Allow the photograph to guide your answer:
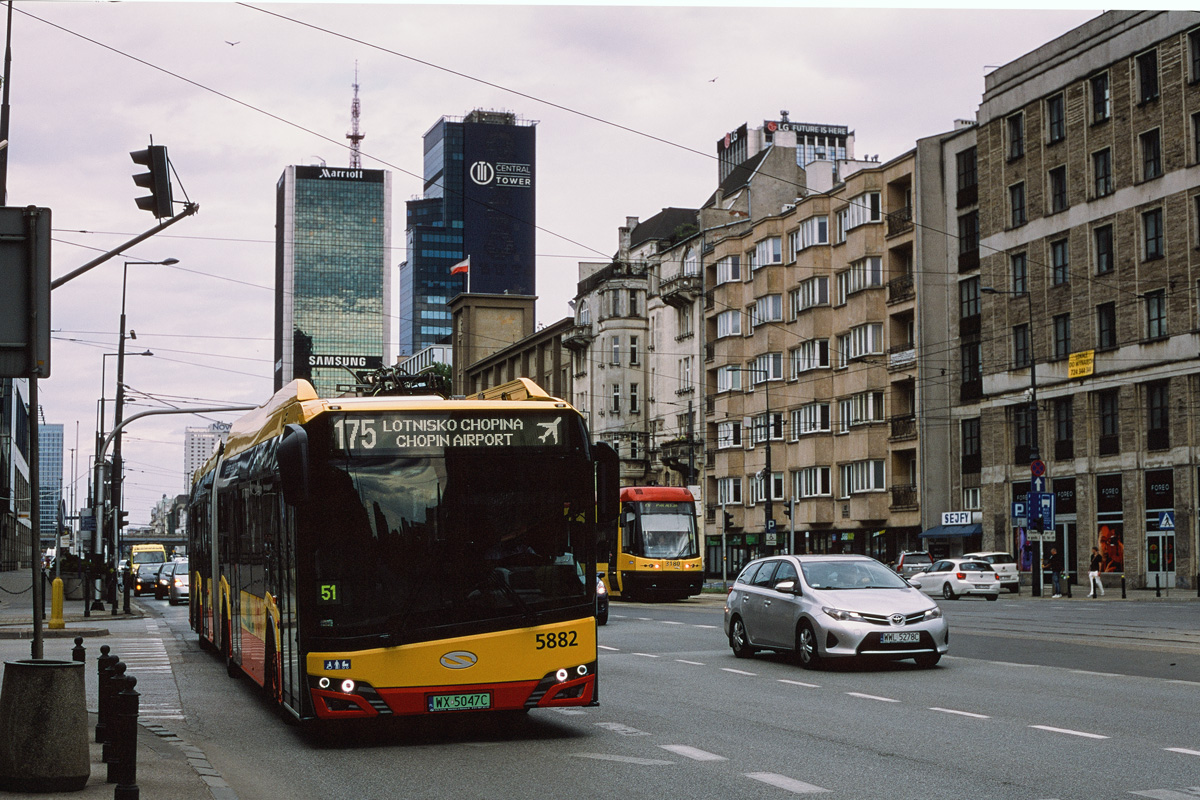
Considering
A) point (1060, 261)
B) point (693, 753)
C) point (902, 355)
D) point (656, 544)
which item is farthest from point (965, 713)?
point (902, 355)

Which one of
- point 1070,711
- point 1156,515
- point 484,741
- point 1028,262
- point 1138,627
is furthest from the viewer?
point 1028,262

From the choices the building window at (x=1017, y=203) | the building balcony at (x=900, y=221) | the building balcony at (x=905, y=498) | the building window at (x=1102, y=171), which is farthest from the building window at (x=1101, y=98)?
the building balcony at (x=905, y=498)

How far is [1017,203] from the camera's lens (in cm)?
6034

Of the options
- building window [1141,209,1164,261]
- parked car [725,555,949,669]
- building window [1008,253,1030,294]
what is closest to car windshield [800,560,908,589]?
parked car [725,555,949,669]

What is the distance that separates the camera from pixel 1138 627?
27422 mm

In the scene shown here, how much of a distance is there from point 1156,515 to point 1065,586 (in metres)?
7.75

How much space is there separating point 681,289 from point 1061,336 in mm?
31503

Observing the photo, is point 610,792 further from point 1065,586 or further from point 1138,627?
point 1065,586

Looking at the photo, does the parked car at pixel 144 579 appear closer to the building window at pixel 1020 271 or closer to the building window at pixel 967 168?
the building window at pixel 1020 271

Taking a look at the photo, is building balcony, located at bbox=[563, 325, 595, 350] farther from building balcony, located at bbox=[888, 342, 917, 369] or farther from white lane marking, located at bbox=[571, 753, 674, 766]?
white lane marking, located at bbox=[571, 753, 674, 766]

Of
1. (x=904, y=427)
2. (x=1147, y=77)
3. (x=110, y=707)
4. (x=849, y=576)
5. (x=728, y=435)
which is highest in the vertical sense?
(x=1147, y=77)

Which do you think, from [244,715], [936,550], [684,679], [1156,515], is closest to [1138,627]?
[684,679]

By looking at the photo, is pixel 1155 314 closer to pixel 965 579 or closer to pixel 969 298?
pixel 965 579

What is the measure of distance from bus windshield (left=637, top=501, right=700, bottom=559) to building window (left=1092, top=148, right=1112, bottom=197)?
866 inches
